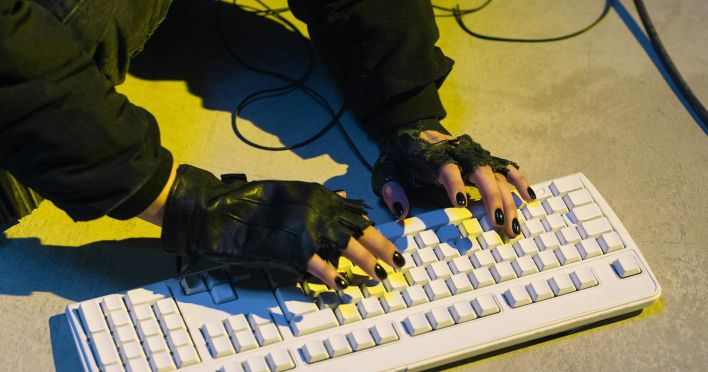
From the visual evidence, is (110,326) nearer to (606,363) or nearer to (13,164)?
(13,164)

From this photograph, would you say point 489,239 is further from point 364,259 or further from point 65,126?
point 65,126

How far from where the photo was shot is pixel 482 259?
0.74 m

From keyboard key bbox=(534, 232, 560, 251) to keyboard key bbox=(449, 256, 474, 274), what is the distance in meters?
0.07

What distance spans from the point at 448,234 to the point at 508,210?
0.06m

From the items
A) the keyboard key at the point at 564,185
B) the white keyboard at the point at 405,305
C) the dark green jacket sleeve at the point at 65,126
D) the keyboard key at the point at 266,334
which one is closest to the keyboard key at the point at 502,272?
the white keyboard at the point at 405,305

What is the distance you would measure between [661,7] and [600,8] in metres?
0.08

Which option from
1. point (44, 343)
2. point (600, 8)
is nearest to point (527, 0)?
point (600, 8)

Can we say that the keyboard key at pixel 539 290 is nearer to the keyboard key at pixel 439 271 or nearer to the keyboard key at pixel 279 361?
the keyboard key at pixel 439 271

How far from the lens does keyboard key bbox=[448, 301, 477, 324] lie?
2.33ft

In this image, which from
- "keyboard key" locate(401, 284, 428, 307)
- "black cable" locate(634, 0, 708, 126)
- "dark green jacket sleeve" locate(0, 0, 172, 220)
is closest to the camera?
"dark green jacket sleeve" locate(0, 0, 172, 220)

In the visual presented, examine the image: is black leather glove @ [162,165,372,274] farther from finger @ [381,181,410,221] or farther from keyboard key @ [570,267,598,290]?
keyboard key @ [570,267,598,290]

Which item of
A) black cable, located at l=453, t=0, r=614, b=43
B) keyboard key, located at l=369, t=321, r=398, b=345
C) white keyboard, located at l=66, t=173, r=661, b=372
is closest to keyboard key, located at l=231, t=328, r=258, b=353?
white keyboard, located at l=66, t=173, r=661, b=372

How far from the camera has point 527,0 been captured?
106 centimetres

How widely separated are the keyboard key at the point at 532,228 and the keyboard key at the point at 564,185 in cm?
4
